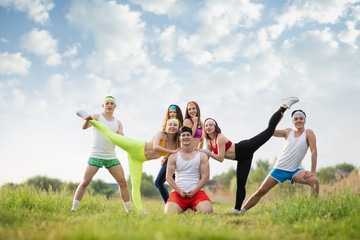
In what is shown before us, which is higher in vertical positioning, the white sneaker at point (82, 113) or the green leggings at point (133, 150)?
the white sneaker at point (82, 113)

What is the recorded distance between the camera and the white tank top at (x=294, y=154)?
5738mm

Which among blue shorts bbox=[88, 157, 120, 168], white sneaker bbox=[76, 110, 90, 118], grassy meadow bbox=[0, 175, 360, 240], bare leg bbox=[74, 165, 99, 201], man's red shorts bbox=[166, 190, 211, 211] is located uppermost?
white sneaker bbox=[76, 110, 90, 118]

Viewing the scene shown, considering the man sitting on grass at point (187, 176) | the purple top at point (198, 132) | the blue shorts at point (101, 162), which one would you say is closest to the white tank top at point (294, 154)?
the man sitting on grass at point (187, 176)

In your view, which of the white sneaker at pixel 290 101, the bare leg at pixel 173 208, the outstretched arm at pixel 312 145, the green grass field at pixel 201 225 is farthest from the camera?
the white sneaker at pixel 290 101

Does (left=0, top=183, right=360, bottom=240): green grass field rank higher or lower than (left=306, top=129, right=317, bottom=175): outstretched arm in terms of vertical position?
lower

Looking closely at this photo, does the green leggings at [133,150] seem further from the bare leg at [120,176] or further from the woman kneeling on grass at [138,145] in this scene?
the bare leg at [120,176]

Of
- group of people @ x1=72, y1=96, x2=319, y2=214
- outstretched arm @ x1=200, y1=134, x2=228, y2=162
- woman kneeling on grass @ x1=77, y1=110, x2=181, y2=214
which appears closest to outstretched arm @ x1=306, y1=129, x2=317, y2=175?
group of people @ x1=72, y1=96, x2=319, y2=214

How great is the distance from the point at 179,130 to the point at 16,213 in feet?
10.5

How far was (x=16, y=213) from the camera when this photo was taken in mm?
4820

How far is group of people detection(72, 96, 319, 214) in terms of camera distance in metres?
5.44

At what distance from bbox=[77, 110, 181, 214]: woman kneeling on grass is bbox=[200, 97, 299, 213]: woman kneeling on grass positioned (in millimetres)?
731

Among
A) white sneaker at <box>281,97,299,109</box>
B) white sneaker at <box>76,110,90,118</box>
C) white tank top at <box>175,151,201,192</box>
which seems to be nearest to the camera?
white tank top at <box>175,151,201,192</box>

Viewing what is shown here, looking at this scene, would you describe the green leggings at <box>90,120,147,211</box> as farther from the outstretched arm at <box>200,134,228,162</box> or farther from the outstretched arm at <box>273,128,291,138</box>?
the outstretched arm at <box>273,128,291,138</box>

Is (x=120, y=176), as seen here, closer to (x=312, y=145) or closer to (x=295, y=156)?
(x=295, y=156)
